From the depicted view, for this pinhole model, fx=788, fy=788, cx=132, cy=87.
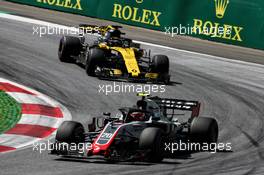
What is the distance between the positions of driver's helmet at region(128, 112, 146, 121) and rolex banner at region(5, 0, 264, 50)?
15.5m

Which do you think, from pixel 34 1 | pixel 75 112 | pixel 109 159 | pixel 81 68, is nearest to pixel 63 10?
pixel 34 1

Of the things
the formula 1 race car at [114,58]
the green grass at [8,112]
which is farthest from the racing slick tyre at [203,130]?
the formula 1 race car at [114,58]

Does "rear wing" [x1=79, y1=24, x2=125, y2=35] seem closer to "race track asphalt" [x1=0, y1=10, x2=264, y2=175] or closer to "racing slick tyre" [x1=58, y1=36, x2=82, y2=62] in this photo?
"racing slick tyre" [x1=58, y1=36, x2=82, y2=62]

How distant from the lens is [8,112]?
16500mm

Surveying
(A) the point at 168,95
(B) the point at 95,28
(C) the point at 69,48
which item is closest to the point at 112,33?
(B) the point at 95,28

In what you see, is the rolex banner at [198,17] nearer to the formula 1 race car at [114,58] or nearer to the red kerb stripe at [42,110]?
the formula 1 race car at [114,58]

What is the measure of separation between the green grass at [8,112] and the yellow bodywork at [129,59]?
450 cm

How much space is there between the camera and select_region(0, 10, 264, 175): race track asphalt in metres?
13.1

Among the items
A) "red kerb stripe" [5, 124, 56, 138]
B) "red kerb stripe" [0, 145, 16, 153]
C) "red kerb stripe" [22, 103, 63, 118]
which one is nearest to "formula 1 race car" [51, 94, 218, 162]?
"red kerb stripe" [0, 145, 16, 153]

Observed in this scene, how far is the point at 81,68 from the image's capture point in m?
23.0

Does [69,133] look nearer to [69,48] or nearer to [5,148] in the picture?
[5,148]

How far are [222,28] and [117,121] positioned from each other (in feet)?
52.7

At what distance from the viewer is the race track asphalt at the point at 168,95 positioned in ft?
42.8

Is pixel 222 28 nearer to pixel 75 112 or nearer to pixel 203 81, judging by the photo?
pixel 203 81
